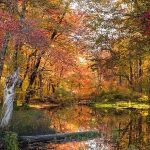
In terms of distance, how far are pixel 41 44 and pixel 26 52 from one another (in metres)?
14.9

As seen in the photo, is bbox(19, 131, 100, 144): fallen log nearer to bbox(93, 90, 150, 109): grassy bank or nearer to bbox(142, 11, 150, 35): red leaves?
bbox(142, 11, 150, 35): red leaves

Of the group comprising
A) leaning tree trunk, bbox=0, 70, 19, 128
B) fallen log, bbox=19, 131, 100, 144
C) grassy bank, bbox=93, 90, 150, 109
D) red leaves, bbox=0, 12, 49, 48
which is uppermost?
red leaves, bbox=0, 12, 49, 48

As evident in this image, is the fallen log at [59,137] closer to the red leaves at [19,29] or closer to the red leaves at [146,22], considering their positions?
the red leaves at [19,29]

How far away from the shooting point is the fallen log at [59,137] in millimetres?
16016

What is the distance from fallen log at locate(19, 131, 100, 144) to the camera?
1602 centimetres

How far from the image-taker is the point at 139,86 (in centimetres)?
5712

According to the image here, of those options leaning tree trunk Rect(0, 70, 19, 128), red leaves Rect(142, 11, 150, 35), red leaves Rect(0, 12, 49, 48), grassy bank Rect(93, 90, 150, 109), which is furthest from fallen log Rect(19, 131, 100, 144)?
grassy bank Rect(93, 90, 150, 109)

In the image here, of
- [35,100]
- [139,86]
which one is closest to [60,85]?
[35,100]

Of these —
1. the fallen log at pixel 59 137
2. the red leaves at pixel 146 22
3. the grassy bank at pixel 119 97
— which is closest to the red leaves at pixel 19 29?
the fallen log at pixel 59 137

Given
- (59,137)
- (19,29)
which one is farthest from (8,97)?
(19,29)

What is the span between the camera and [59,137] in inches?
676

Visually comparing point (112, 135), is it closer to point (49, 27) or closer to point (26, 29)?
point (26, 29)

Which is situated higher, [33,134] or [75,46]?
[75,46]

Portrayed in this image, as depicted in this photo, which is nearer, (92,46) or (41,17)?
(92,46)
